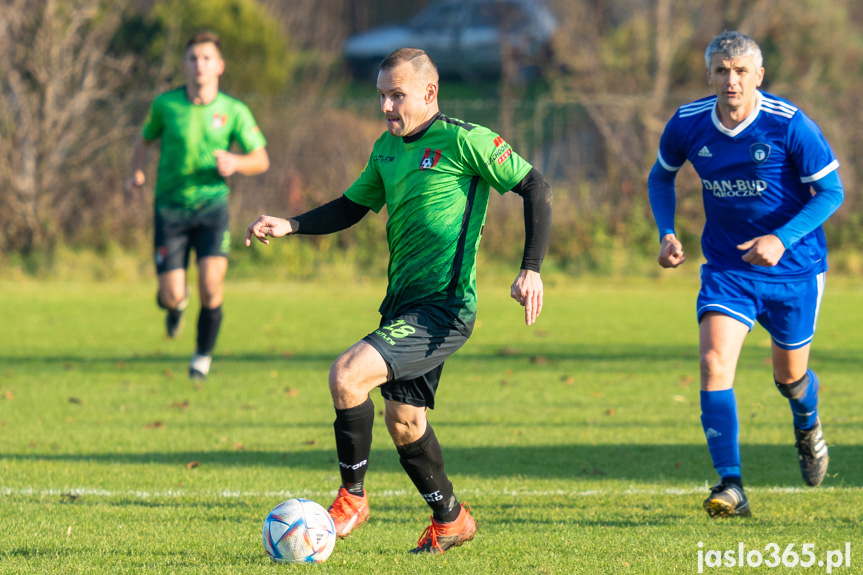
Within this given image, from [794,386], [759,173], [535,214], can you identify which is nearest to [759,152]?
[759,173]

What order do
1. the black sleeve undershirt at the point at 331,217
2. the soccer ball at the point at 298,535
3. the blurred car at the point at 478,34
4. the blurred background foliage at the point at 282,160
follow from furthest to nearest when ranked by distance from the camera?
the blurred car at the point at 478,34 → the blurred background foliage at the point at 282,160 → the black sleeve undershirt at the point at 331,217 → the soccer ball at the point at 298,535

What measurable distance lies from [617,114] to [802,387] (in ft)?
40.2

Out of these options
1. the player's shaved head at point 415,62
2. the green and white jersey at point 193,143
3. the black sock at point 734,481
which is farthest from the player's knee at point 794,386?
the green and white jersey at point 193,143

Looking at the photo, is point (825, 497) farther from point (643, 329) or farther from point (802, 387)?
point (643, 329)

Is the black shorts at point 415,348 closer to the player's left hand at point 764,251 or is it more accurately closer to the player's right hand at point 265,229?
the player's right hand at point 265,229

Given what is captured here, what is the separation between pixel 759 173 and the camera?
5039 millimetres

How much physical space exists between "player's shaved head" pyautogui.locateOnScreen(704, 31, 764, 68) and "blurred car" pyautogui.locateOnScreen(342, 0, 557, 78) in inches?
940

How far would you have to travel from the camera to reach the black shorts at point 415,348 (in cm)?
412

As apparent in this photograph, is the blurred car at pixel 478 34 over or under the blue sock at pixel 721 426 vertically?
over

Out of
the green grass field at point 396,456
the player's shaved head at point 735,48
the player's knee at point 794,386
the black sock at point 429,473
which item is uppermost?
the player's shaved head at point 735,48

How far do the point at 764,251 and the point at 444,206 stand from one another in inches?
58.0

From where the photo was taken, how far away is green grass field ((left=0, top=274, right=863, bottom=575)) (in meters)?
4.28

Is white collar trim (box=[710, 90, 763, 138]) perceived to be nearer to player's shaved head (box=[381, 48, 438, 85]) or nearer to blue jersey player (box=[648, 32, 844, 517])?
blue jersey player (box=[648, 32, 844, 517])

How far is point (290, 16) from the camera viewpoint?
3183cm
